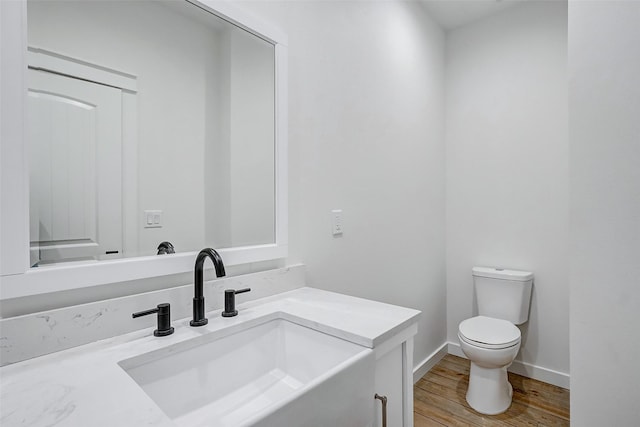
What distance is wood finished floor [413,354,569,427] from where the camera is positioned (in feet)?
6.20

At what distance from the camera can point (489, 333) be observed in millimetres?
1985

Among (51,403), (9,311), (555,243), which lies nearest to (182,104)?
(9,311)

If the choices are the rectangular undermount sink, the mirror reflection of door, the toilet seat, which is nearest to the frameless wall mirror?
the mirror reflection of door

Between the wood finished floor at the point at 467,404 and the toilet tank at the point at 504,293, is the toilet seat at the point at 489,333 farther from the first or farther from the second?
the wood finished floor at the point at 467,404

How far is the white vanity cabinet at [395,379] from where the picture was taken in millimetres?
932

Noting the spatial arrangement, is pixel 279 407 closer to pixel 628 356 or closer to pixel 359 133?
pixel 359 133

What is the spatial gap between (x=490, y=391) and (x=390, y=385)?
1.36m

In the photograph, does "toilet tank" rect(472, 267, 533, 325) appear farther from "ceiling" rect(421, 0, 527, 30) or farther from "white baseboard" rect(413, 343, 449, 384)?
"ceiling" rect(421, 0, 527, 30)

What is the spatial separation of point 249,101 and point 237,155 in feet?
0.74

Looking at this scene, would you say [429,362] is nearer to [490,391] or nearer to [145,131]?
[490,391]

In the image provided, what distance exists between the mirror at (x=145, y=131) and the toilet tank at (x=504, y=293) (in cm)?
181

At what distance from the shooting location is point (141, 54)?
98cm

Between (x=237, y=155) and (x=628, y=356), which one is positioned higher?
(x=237, y=155)

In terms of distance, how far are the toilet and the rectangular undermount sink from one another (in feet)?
A: 4.37
